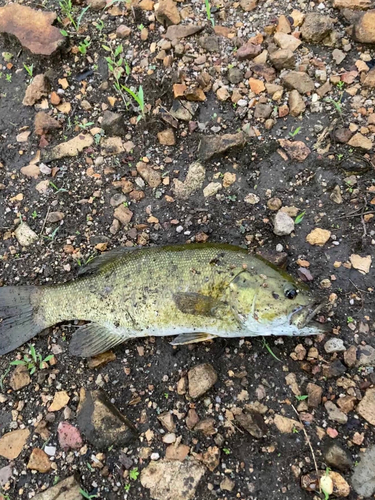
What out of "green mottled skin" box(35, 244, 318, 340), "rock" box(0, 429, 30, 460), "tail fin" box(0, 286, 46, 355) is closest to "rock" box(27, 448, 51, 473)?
"rock" box(0, 429, 30, 460)

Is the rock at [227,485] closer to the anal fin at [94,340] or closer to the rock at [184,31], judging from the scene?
the anal fin at [94,340]

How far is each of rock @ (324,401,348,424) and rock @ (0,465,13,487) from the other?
116 inches

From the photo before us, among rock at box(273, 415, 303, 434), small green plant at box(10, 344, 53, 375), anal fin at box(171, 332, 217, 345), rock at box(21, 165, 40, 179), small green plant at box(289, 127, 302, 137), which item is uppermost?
small green plant at box(289, 127, 302, 137)

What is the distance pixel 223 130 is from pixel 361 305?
2.41m

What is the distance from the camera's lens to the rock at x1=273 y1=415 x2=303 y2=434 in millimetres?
3877

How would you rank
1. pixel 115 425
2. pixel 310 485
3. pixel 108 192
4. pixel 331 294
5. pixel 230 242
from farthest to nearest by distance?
pixel 108 192 < pixel 230 242 < pixel 331 294 < pixel 115 425 < pixel 310 485

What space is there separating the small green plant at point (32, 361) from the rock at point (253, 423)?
1.96 meters

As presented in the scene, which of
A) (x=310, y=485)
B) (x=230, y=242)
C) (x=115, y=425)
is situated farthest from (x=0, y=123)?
(x=310, y=485)

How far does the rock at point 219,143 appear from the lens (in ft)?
Result: 16.0

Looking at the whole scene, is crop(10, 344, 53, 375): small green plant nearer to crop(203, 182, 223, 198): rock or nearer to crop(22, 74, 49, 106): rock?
crop(203, 182, 223, 198): rock

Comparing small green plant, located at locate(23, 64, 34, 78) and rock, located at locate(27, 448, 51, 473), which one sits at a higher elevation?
small green plant, located at locate(23, 64, 34, 78)

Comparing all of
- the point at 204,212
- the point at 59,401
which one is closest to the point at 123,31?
the point at 204,212

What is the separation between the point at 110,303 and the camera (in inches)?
167

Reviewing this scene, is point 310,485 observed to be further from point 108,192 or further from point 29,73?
point 29,73
